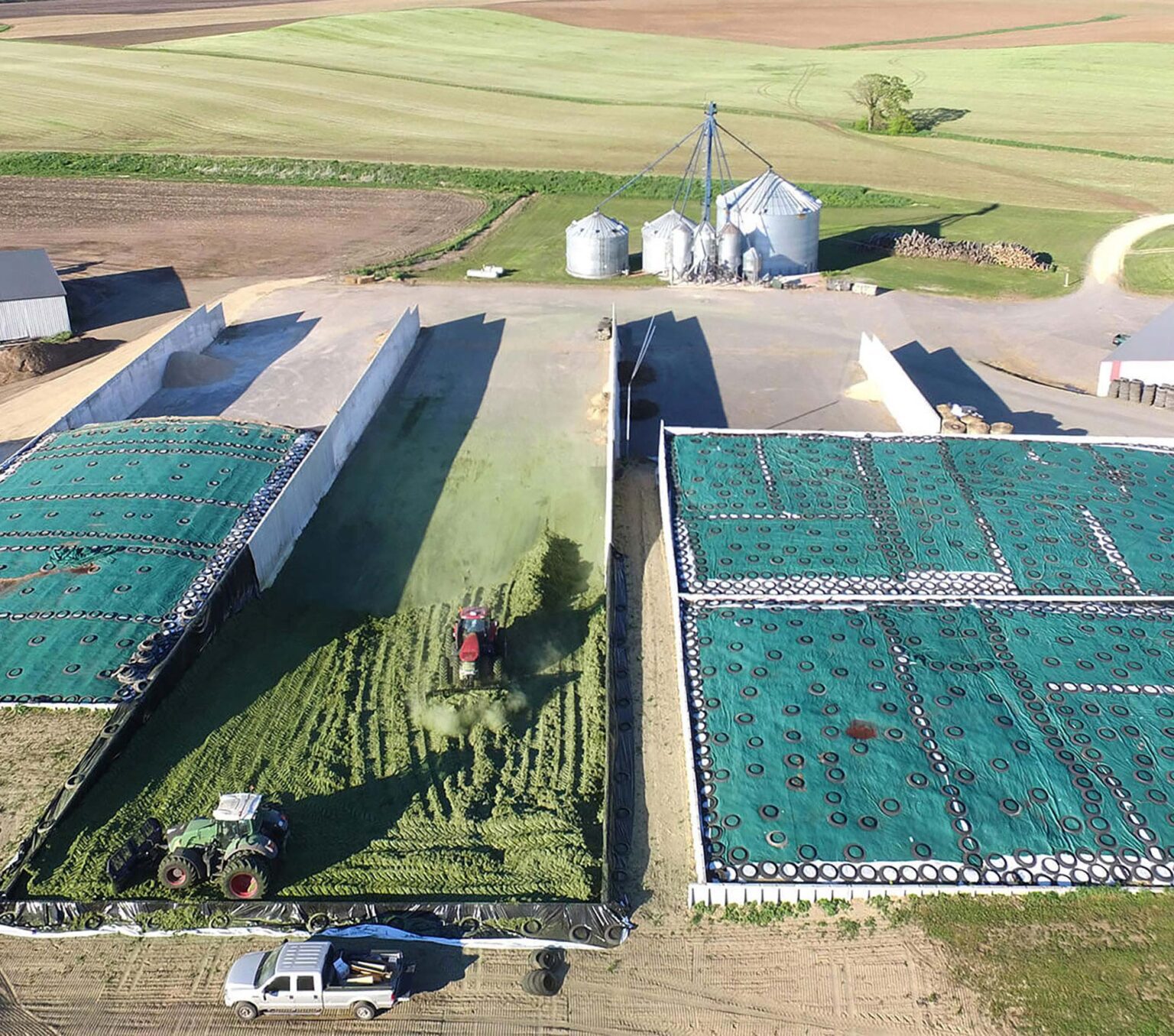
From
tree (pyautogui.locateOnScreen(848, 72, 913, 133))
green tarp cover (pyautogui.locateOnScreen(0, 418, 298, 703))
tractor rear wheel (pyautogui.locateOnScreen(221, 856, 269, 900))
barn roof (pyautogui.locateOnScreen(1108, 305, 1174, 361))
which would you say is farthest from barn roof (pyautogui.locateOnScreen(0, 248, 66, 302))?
tree (pyautogui.locateOnScreen(848, 72, 913, 133))

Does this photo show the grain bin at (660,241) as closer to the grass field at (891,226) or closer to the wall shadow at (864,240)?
the grass field at (891,226)

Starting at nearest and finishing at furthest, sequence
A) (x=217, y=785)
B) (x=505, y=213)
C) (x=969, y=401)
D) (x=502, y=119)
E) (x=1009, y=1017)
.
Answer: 1. (x=1009, y=1017)
2. (x=217, y=785)
3. (x=969, y=401)
4. (x=505, y=213)
5. (x=502, y=119)

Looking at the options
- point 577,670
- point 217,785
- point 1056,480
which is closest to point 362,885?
point 217,785

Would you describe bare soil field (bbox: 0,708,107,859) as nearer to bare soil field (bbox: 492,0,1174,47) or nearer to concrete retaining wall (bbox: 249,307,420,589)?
concrete retaining wall (bbox: 249,307,420,589)

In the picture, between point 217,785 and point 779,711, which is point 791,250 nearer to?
point 779,711

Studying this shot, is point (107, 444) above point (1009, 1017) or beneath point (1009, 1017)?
above

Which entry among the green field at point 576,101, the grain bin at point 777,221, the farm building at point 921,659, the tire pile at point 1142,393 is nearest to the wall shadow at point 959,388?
the tire pile at point 1142,393
